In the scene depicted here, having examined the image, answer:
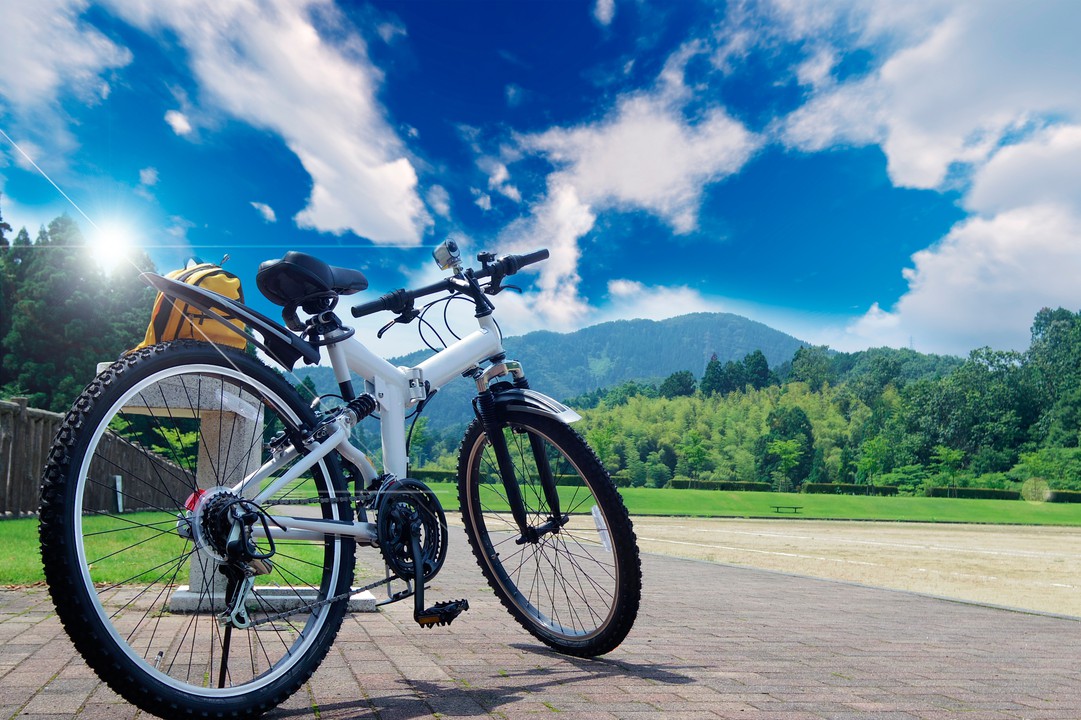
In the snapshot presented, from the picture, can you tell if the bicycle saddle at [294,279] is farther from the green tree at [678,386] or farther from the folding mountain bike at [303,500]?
the green tree at [678,386]

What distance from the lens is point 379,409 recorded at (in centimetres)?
318

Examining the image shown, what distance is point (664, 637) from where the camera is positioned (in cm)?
423

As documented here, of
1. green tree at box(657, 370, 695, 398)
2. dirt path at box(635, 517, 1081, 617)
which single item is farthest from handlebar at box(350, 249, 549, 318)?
green tree at box(657, 370, 695, 398)

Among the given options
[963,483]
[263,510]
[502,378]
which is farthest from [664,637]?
[963,483]

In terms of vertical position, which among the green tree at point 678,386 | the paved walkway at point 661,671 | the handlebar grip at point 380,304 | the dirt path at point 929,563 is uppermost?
the green tree at point 678,386

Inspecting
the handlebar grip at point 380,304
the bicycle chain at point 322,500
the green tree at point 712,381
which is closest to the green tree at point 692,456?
the green tree at point 712,381

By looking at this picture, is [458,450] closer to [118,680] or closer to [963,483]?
[118,680]

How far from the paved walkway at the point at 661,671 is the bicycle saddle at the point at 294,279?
136cm

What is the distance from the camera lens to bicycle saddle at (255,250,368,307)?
2.88 metres

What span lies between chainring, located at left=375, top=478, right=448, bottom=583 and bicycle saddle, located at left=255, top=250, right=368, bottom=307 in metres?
0.76

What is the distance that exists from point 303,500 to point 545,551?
4.20ft

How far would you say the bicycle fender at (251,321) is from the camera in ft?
8.25

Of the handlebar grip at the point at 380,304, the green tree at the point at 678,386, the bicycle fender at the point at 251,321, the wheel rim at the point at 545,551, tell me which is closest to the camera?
the bicycle fender at the point at 251,321

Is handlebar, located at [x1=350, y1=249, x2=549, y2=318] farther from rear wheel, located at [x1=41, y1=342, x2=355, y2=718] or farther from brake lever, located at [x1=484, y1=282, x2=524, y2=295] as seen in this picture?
rear wheel, located at [x1=41, y1=342, x2=355, y2=718]
